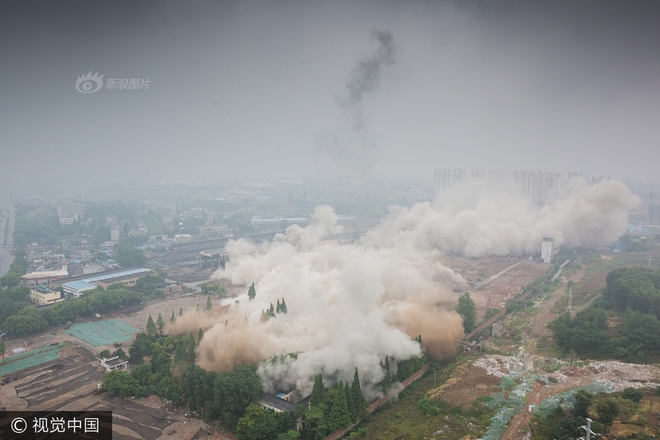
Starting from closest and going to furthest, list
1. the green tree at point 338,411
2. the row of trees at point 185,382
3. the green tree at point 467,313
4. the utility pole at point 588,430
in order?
the utility pole at point 588,430 → the green tree at point 338,411 → the row of trees at point 185,382 → the green tree at point 467,313

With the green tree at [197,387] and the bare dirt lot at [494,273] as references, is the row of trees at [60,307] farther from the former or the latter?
the bare dirt lot at [494,273]

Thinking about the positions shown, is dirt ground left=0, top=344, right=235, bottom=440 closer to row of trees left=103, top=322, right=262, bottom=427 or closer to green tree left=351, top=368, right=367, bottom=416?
row of trees left=103, top=322, right=262, bottom=427

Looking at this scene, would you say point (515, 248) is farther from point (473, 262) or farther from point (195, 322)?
point (195, 322)

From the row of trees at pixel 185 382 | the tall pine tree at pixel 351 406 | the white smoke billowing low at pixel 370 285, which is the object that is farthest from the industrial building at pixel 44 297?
the tall pine tree at pixel 351 406

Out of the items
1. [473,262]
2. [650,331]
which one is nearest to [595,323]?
[650,331]

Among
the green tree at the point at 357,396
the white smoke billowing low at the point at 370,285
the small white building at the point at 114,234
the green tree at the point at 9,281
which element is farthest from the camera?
the small white building at the point at 114,234
